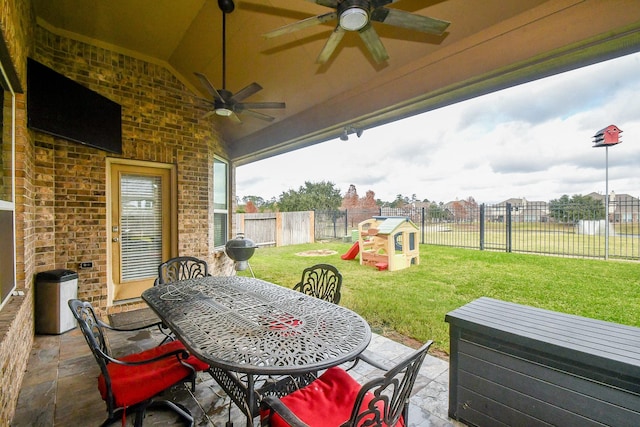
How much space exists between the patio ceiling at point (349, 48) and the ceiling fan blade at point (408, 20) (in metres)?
0.70

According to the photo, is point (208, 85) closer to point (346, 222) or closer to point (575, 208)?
point (575, 208)

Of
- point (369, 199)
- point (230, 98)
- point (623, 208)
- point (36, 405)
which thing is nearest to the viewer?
point (36, 405)

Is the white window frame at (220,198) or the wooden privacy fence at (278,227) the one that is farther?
the wooden privacy fence at (278,227)

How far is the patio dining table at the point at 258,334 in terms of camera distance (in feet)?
4.19

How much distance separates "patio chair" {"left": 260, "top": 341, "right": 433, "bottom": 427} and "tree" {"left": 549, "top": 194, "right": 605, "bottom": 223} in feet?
14.6

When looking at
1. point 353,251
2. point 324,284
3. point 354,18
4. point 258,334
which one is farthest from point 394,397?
point 353,251

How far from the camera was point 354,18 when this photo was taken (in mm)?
1801

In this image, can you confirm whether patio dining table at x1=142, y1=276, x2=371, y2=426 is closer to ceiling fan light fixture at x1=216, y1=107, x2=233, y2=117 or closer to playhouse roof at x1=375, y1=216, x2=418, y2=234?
ceiling fan light fixture at x1=216, y1=107, x2=233, y2=117

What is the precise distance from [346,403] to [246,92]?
119 inches

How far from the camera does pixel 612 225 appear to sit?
12.5 feet

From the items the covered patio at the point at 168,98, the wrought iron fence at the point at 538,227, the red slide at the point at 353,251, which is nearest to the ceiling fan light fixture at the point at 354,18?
the covered patio at the point at 168,98

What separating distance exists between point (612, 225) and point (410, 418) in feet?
13.2

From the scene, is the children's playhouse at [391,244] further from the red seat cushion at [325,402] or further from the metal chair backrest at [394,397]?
the metal chair backrest at [394,397]

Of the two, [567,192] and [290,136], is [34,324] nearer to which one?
[290,136]
